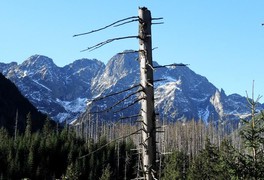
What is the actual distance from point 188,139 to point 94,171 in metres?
73.2

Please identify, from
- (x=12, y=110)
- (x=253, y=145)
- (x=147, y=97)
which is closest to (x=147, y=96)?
(x=147, y=97)

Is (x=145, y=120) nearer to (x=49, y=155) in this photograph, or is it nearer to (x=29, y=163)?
(x=29, y=163)

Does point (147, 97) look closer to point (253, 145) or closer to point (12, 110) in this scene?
point (253, 145)

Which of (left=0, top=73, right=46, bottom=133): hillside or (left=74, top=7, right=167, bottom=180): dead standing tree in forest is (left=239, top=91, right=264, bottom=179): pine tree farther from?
(left=0, top=73, right=46, bottom=133): hillside

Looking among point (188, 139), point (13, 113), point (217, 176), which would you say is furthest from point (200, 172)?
point (13, 113)

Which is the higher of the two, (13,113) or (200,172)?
(13,113)

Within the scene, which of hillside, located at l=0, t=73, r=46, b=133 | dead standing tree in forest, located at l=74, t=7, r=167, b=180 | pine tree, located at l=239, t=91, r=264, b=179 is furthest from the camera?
hillside, located at l=0, t=73, r=46, b=133

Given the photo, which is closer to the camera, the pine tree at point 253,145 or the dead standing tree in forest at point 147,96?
the dead standing tree in forest at point 147,96

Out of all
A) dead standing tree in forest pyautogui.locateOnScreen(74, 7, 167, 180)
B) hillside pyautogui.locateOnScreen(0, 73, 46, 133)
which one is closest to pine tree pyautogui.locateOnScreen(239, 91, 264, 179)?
dead standing tree in forest pyautogui.locateOnScreen(74, 7, 167, 180)

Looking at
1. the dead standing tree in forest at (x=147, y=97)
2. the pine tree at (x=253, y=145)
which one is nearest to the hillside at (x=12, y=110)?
the pine tree at (x=253, y=145)

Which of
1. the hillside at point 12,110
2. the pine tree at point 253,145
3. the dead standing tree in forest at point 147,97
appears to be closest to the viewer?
the dead standing tree in forest at point 147,97

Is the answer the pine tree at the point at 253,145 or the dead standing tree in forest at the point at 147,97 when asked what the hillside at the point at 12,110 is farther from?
the dead standing tree in forest at the point at 147,97

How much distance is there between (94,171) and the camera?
101938 millimetres

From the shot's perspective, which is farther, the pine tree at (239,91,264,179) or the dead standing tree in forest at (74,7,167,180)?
the pine tree at (239,91,264,179)
